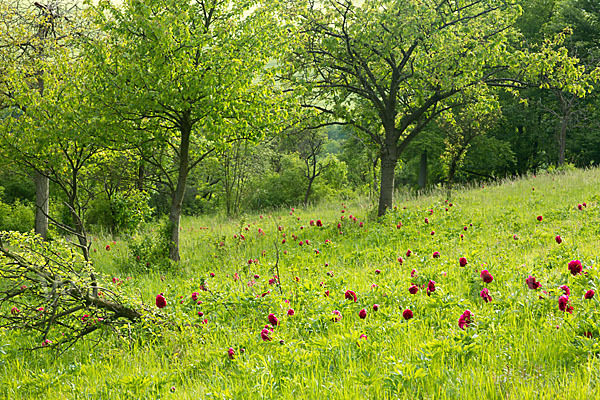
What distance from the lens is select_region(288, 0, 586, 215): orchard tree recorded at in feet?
31.3

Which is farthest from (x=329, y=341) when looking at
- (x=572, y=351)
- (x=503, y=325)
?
(x=572, y=351)

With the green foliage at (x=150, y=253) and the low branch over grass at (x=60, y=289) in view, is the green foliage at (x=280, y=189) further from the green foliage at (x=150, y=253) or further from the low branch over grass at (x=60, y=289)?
the low branch over grass at (x=60, y=289)

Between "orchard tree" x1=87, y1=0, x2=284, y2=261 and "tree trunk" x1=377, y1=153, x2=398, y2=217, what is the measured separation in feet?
13.1

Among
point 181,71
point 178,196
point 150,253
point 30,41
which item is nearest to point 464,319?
point 181,71

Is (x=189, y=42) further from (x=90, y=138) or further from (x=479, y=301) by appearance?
(x=479, y=301)

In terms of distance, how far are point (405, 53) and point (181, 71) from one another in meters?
6.13

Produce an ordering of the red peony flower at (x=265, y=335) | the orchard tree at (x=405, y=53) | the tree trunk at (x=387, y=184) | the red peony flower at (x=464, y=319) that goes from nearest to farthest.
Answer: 1. the red peony flower at (x=464, y=319)
2. the red peony flower at (x=265, y=335)
3. the orchard tree at (x=405, y=53)
4. the tree trunk at (x=387, y=184)

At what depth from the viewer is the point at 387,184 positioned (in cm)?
1168

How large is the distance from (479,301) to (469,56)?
718 cm

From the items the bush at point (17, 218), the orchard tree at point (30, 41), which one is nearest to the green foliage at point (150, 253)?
the orchard tree at point (30, 41)

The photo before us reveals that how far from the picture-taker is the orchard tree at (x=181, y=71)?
794 cm

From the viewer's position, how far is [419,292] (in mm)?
4523

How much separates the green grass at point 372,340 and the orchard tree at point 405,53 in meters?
4.62

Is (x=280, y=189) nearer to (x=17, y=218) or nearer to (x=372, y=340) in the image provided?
(x=17, y=218)
